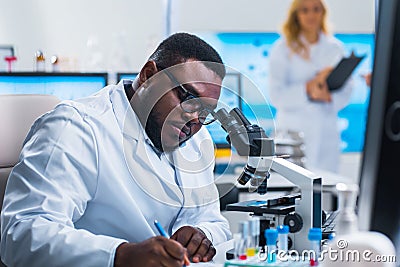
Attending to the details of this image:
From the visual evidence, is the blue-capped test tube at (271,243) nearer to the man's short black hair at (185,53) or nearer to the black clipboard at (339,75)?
the man's short black hair at (185,53)

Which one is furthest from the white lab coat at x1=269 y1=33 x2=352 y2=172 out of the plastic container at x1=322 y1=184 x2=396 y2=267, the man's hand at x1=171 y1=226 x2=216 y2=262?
the plastic container at x1=322 y1=184 x2=396 y2=267

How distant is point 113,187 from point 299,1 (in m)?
4.16

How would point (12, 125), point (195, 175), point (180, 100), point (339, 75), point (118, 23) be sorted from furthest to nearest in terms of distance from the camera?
point (118, 23) → point (339, 75) → point (12, 125) → point (195, 175) → point (180, 100)

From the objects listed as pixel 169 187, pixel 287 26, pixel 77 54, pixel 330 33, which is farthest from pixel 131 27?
pixel 169 187

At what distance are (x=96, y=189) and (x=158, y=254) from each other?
1.18 ft

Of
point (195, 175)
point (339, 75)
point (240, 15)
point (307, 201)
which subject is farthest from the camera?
point (240, 15)

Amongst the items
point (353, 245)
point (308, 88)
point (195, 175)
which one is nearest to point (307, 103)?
point (308, 88)

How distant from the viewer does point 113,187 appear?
1.42 metres

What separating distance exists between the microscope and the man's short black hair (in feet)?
0.55

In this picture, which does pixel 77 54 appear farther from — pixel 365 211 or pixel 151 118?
pixel 365 211

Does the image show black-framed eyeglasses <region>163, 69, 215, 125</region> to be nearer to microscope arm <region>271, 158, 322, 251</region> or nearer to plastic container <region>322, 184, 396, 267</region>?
microscope arm <region>271, 158, 322, 251</region>

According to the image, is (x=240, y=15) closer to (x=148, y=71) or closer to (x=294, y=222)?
(x=148, y=71)

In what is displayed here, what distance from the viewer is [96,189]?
1.41 metres

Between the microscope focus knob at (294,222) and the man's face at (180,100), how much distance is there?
251 mm
